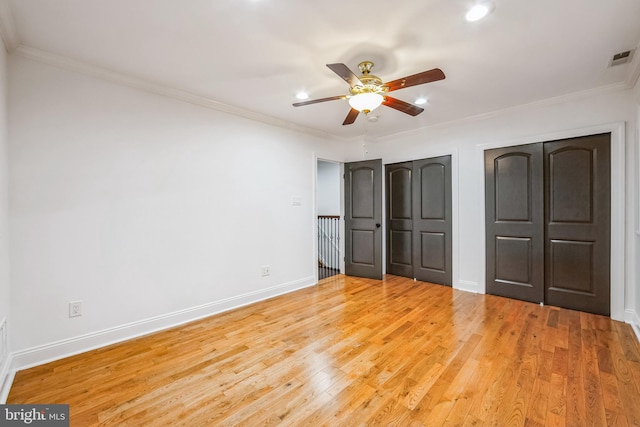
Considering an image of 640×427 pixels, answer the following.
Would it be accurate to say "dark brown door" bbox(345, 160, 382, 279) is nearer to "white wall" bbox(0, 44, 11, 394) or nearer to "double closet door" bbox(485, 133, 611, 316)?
"double closet door" bbox(485, 133, 611, 316)

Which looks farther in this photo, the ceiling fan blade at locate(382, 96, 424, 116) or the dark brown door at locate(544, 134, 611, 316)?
the dark brown door at locate(544, 134, 611, 316)

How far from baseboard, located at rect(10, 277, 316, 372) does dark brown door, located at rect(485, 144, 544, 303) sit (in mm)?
3153

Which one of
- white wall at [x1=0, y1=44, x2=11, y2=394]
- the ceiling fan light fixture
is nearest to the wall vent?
the ceiling fan light fixture

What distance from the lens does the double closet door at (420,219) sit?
167 inches

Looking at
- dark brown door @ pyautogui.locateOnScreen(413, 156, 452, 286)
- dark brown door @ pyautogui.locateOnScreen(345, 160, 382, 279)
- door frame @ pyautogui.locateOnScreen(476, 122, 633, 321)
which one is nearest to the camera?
door frame @ pyautogui.locateOnScreen(476, 122, 633, 321)

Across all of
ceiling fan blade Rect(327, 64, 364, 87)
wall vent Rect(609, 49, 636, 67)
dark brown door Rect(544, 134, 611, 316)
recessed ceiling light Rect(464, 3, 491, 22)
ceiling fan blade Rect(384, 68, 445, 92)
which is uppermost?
wall vent Rect(609, 49, 636, 67)

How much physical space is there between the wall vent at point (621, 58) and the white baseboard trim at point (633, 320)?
7.74 feet

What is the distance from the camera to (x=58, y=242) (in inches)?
90.5

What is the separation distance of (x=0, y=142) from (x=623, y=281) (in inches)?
222

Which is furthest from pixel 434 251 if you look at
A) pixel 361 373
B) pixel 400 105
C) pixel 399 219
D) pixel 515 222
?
pixel 361 373

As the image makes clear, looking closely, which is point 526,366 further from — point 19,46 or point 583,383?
point 19,46

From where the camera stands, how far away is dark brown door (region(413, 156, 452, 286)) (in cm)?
422

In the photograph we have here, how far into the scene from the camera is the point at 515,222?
3588mm

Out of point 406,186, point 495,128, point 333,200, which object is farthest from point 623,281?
point 333,200
